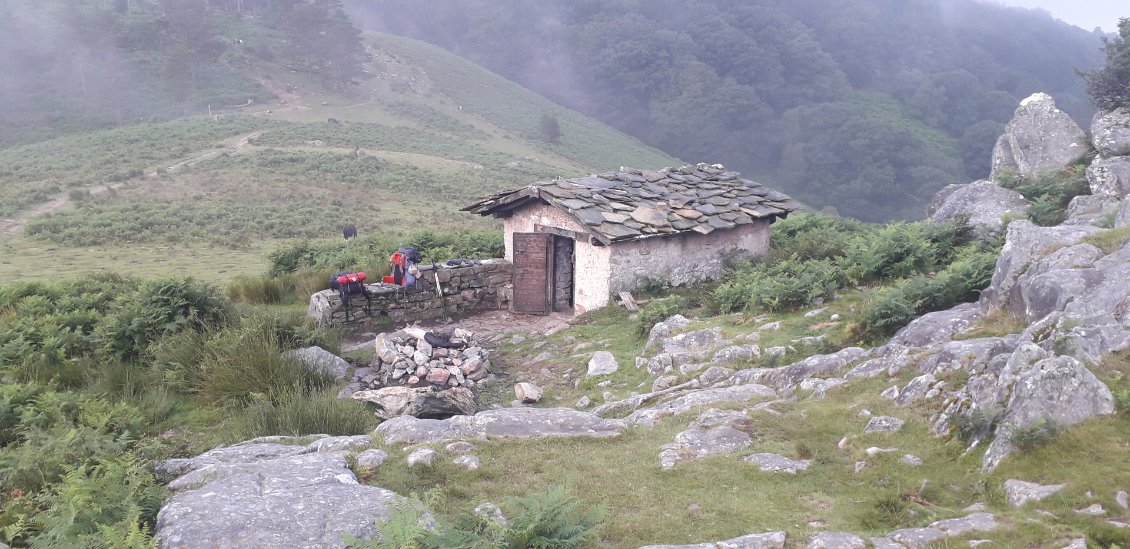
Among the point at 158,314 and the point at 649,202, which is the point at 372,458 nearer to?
the point at 158,314

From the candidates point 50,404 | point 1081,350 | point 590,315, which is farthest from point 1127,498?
point 590,315

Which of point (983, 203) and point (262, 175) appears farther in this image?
point (262, 175)

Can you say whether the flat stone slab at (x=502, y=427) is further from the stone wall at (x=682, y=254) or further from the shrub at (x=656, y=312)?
the stone wall at (x=682, y=254)

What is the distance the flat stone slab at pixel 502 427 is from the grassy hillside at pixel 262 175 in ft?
47.8

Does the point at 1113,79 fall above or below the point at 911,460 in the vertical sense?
above

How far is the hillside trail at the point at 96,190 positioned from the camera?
81.4 feet

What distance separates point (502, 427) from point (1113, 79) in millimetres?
20755

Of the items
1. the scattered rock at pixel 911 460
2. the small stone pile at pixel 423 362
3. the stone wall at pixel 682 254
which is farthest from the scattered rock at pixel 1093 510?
the stone wall at pixel 682 254

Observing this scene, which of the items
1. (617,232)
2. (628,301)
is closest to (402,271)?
(617,232)

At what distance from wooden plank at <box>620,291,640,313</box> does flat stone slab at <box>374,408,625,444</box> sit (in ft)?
19.2

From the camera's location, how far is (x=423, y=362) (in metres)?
9.59

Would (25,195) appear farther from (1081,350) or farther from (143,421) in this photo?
(1081,350)

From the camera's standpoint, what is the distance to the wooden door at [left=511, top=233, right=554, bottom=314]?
45.4ft

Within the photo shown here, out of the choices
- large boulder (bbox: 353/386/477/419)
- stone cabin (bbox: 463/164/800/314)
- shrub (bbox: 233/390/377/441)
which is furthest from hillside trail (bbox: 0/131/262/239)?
shrub (bbox: 233/390/377/441)
